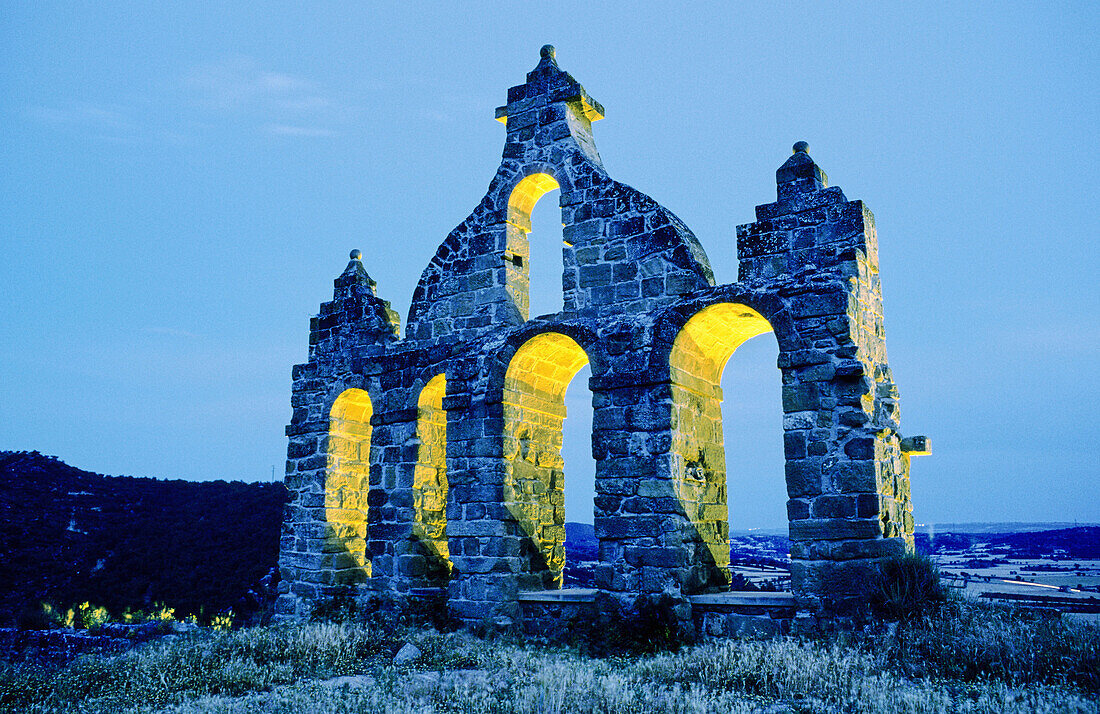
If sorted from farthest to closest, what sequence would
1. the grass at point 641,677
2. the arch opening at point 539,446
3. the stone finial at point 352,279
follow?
the stone finial at point 352,279
the arch opening at point 539,446
the grass at point 641,677

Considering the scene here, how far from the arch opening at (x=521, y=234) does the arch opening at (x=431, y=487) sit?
1.68 metres

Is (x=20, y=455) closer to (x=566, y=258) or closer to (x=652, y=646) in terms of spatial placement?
(x=566, y=258)

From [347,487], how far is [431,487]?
6.46 feet

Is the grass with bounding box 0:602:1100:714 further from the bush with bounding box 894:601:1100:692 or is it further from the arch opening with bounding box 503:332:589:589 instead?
the arch opening with bounding box 503:332:589:589

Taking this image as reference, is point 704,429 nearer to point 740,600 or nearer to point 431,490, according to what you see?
point 740,600

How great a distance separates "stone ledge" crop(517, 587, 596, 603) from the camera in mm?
8953

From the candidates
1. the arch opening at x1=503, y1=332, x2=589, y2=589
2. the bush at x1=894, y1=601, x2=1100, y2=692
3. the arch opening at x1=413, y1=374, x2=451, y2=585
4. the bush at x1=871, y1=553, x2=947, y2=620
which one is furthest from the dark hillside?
the bush at x1=894, y1=601, x2=1100, y2=692

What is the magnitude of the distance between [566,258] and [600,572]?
4.07 meters

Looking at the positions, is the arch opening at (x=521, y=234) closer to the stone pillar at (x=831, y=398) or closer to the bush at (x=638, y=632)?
the stone pillar at (x=831, y=398)

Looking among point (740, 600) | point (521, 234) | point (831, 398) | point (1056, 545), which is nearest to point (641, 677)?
point (740, 600)

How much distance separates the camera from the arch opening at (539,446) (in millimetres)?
10070

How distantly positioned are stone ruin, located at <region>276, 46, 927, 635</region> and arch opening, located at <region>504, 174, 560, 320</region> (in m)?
0.03

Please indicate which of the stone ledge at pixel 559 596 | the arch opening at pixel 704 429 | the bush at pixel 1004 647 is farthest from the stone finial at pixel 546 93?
the bush at pixel 1004 647

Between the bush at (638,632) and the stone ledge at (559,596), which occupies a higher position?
the stone ledge at (559,596)
